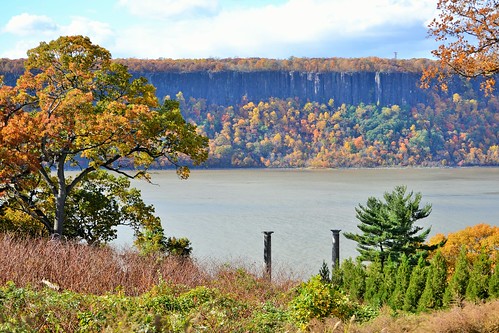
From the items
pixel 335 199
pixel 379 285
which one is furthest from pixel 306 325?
pixel 335 199

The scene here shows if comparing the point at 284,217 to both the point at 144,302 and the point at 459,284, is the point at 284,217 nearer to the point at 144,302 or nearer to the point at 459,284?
the point at 459,284

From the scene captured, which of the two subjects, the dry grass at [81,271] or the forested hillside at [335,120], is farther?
the forested hillside at [335,120]

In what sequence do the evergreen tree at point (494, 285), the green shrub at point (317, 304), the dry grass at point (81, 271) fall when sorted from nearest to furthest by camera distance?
the green shrub at point (317, 304)
the dry grass at point (81, 271)
the evergreen tree at point (494, 285)

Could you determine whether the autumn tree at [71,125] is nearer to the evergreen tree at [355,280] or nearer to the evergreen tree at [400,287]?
the evergreen tree at [355,280]

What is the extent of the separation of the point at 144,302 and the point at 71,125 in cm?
1056

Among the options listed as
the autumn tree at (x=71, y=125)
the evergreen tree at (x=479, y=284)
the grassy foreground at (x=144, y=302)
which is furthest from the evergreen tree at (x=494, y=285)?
the autumn tree at (x=71, y=125)

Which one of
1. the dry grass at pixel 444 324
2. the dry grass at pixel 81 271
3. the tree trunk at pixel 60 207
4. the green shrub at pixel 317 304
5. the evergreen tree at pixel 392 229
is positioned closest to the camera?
the dry grass at pixel 444 324

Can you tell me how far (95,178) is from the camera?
2125 cm

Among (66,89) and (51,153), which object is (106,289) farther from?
(66,89)

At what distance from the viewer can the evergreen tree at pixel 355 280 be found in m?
15.9

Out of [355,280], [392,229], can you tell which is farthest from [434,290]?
[392,229]

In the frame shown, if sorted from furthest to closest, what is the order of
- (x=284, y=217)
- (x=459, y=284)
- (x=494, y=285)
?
(x=284, y=217) < (x=459, y=284) < (x=494, y=285)

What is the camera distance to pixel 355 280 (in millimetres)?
15945

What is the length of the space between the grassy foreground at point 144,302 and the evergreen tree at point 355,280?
206 cm
